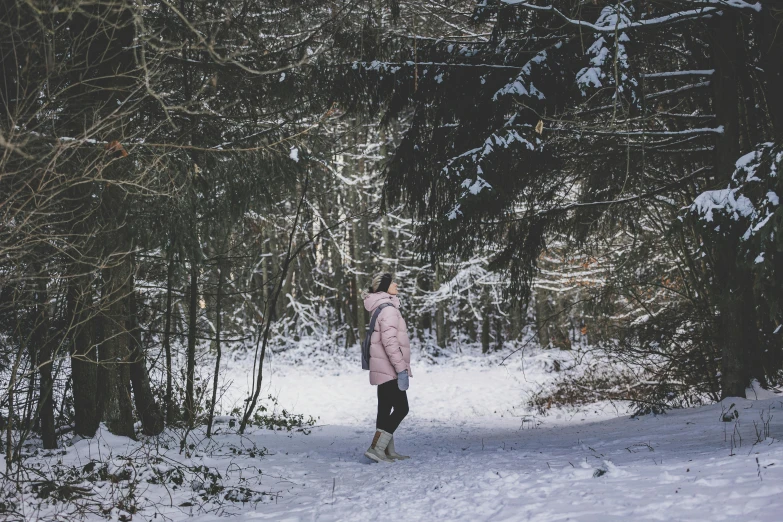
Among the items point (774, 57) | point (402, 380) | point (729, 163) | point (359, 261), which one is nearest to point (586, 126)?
point (729, 163)

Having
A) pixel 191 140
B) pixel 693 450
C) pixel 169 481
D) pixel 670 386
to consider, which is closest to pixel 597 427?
pixel 670 386

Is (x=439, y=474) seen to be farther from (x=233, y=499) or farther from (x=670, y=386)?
(x=670, y=386)

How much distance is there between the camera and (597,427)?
27.6 ft

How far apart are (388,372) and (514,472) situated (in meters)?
1.94

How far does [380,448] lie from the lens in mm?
6344

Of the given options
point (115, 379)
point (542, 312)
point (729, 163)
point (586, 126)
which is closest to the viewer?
point (115, 379)

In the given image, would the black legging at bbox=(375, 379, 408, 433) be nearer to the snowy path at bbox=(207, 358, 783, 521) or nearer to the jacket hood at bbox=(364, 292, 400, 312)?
the snowy path at bbox=(207, 358, 783, 521)

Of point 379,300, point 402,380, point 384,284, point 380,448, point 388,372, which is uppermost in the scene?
point 384,284

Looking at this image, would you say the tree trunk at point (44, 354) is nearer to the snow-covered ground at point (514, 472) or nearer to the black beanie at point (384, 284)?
the snow-covered ground at point (514, 472)

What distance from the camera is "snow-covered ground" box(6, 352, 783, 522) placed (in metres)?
3.59

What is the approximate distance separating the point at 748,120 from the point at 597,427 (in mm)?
4548

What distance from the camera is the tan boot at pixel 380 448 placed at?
632 centimetres

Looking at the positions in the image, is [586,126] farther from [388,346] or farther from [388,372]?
[388,372]

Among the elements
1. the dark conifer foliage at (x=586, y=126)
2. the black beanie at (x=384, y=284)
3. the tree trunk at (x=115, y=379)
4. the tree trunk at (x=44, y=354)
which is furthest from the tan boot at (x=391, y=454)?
the tree trunk at (x=44, y=354)
